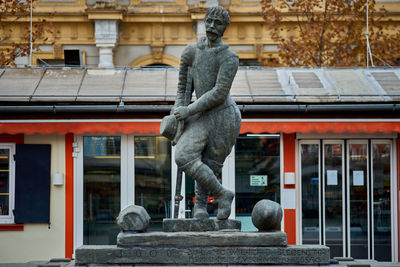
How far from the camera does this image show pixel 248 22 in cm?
2692

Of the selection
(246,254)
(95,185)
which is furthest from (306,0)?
(246,254)

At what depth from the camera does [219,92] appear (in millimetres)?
8156

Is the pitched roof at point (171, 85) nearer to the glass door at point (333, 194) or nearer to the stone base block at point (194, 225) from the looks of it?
the glass door at point (333, 194)

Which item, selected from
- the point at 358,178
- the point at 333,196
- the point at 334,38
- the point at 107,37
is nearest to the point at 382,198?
the point at 358,178

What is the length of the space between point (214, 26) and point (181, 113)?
1013 mm

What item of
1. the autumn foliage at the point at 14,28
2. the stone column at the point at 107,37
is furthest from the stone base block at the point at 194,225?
the stone column at the point at 107,37

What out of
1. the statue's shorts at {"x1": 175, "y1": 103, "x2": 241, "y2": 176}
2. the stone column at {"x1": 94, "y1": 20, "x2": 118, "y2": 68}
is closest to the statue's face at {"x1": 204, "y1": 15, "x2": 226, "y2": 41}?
the statue's shorts at {"x1": 175, "y1": 103, "x2": 241, "y2": 176}

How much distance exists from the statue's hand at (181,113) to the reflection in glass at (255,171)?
6.75 m

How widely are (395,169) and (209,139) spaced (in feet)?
25.1

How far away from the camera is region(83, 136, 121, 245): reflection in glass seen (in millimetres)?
14758

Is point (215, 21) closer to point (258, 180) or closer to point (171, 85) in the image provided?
point (171, 85)

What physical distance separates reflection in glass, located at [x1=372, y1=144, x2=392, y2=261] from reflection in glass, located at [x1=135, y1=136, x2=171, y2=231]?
4093 mm

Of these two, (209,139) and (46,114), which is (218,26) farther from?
(46,114)

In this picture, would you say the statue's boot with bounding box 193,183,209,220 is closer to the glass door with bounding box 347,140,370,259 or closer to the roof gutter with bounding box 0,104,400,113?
the roof gutter with bounding box 0,104,400,113
